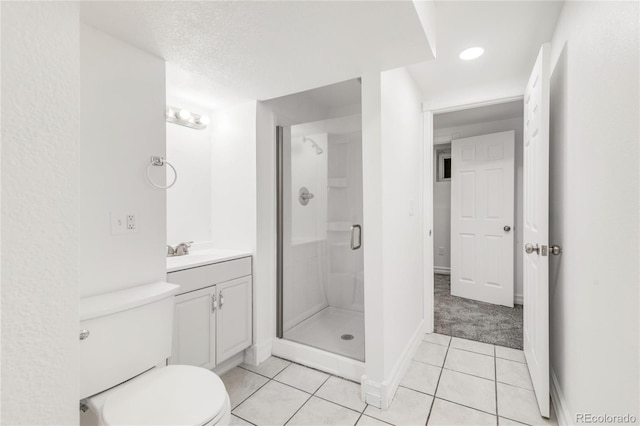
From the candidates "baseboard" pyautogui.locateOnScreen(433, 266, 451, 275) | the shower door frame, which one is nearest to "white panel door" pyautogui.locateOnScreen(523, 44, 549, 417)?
the shower door frame

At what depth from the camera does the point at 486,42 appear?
2000 mm

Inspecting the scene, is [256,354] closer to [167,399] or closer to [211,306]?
[211,306]

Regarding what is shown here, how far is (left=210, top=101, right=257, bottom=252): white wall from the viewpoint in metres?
2.34

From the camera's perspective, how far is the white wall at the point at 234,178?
Result: 234 centimetres

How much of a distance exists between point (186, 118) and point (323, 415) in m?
2.12

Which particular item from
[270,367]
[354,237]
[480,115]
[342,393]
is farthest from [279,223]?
[480,115]

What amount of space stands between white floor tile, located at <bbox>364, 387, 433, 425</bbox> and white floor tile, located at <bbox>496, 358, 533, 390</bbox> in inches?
23.8

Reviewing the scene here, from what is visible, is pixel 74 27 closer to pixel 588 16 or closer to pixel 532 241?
pixel 588 16

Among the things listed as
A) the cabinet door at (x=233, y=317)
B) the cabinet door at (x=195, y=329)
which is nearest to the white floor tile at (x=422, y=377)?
the cabinet door at (x=233, y=317)

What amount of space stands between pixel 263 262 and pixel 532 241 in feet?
6.06

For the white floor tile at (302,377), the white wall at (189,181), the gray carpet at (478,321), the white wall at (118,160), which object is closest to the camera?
the white wall at (118,160)

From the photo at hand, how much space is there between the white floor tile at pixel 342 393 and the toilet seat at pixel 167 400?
90 centimetres

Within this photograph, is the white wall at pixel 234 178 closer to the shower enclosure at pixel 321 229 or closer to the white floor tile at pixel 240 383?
the shower enclosure at pixel 321 229

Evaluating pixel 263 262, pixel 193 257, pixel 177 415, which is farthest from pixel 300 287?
pixel 177 415
